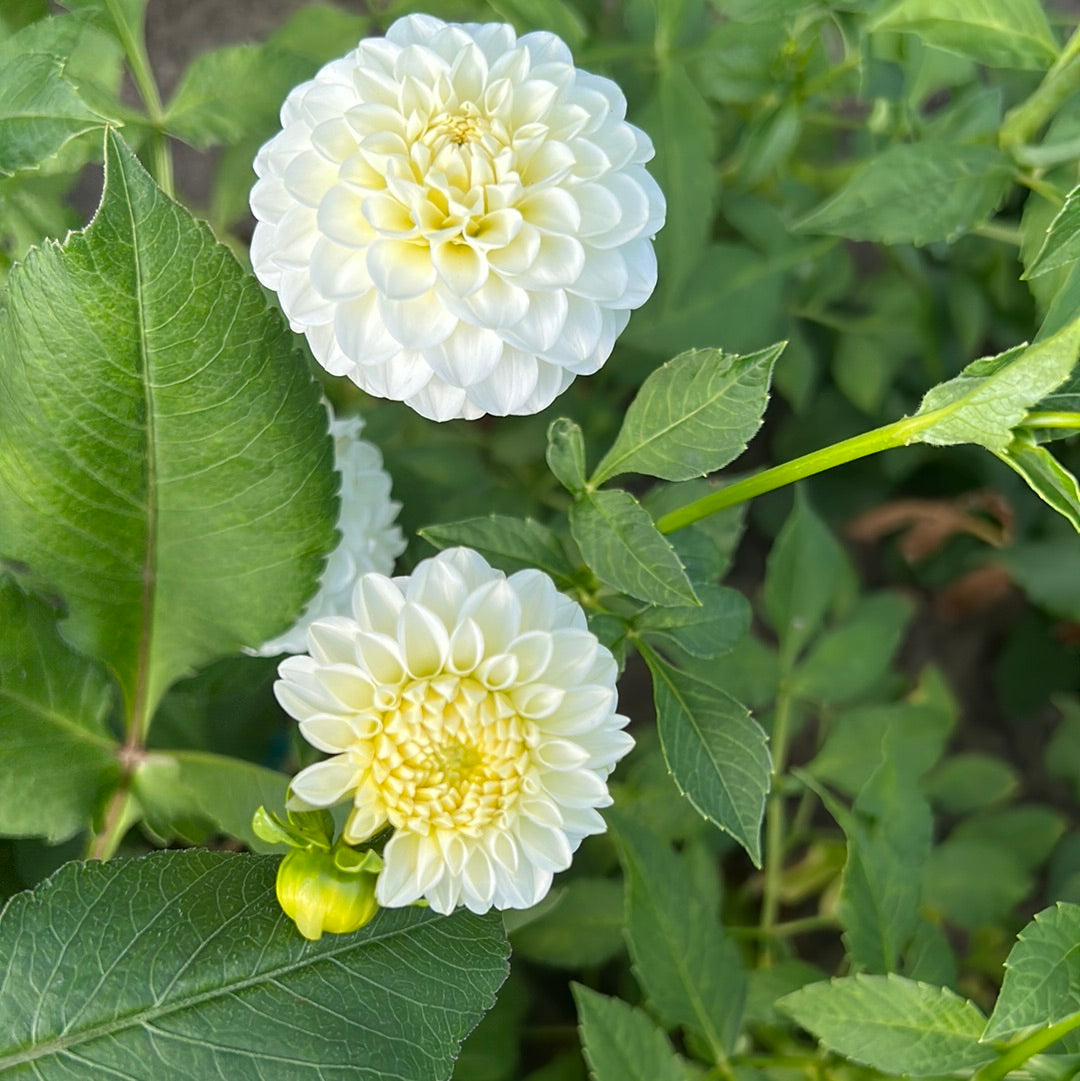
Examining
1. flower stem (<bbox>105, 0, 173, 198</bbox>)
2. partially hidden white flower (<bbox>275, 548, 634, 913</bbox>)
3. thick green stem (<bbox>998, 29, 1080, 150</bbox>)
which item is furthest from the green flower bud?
thick green stem (<bbox>998, 29, 1080, 150</bbox>)

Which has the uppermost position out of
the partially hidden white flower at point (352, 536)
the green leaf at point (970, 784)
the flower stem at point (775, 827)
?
the partially hidden white flower at point (352, 536)

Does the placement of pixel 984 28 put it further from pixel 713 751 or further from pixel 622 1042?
pixel 622 1042

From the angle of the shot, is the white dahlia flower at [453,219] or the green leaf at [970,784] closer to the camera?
the white dahlia flower at [453,219]

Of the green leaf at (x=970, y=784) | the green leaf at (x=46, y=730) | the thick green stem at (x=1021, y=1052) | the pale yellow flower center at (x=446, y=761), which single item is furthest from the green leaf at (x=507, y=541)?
the green leaf at (x=970, y=784)

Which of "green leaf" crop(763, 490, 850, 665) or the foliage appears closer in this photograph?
the foliage

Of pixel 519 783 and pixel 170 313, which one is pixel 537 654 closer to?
pixel 519 783

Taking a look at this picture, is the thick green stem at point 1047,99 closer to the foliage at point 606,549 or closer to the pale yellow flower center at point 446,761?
the foliage at point 606,549

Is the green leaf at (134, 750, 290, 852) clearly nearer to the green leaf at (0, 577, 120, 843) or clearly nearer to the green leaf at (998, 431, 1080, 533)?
the green leaf at (0, 577, 120, 843)
